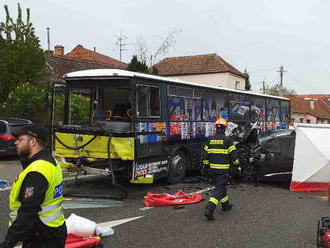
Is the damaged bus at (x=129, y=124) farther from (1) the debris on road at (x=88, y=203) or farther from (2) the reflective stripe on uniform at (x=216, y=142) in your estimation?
(2) the reflective stripe on uniform at (x=216, y=142)

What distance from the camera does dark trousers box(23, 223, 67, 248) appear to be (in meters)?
2.92

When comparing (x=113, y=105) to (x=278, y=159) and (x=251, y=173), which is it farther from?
(x=278, y=159)

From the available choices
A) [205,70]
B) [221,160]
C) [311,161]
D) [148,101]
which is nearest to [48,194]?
[221,160]

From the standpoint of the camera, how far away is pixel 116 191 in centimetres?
859

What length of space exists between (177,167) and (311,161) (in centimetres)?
323

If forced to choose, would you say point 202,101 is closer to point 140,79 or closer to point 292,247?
point 140,79

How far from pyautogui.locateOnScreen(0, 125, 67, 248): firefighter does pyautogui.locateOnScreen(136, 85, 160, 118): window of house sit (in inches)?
210

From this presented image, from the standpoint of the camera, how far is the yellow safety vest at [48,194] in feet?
9.35

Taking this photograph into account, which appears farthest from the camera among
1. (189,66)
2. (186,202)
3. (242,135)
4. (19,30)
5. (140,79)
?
(189,66)

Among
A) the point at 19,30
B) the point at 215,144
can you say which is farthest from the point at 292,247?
the point at 19,30

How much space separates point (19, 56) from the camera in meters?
19.1

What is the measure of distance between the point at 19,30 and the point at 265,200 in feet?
56.1

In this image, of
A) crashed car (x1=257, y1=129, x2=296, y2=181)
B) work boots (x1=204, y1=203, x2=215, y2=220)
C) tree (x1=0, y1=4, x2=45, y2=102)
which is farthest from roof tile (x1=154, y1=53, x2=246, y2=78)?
work boots (x1=204, y1=203, x2=215, y2=220)

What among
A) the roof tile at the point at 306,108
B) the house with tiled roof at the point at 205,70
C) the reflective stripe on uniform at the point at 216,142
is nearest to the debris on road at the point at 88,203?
the reflective stripe on uniform at the point at 216,142
